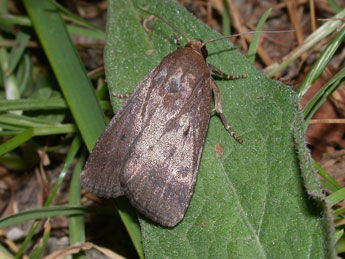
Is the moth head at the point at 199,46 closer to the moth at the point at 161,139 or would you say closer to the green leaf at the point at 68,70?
the moth at the point at 161,139

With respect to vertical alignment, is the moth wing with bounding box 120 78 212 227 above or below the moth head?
below

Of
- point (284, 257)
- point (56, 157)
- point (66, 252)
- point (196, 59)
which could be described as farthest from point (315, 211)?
point (56, 157)

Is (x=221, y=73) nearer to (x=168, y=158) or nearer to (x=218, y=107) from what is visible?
(x=218, y=107)

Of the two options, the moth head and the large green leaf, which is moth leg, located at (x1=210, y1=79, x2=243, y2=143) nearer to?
the large green leaf

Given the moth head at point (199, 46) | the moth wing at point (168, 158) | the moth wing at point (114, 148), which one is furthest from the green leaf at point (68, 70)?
the moth head at point (199, 46)

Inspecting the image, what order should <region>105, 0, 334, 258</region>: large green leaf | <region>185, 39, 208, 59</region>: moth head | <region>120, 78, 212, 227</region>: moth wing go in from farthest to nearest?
<region>185, 39, 208, 59</region>: moth head, <region>120, 78, 212, 227</region>: moth wing, <region>105, 0, 334, 258</region>: large green leaf

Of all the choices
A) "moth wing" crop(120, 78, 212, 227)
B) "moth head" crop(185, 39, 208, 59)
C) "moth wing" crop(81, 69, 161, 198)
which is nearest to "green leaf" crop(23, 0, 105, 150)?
"moth wing" crop(81, 69, 161, 198)

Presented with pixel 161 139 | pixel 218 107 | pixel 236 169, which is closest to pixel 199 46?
pixel 218 107
